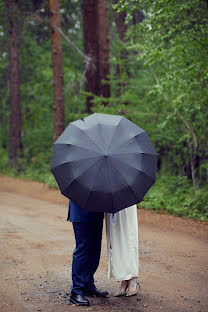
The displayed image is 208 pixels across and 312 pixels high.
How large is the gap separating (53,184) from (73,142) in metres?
11.1

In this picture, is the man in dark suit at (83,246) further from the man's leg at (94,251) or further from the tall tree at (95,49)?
the tall tree at (95,49)

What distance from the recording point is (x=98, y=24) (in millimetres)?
18203

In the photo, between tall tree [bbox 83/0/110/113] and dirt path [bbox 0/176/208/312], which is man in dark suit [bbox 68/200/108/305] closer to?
dirt path [bbox 0/176/208/312]

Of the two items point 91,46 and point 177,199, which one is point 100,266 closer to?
point 177,199

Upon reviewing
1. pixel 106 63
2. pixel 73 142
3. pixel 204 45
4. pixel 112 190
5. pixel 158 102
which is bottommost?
pixel 112 190

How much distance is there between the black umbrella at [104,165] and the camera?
4.11 m

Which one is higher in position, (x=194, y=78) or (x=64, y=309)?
(x=194, y=78)

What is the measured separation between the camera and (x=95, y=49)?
17859 millimetres

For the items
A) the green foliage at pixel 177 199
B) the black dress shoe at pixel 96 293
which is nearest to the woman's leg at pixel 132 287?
the black dress shoe at pixel 96 293

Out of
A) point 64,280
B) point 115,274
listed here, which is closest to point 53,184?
point 64,280

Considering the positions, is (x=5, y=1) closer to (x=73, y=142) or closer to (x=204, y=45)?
(x=204, y=45)

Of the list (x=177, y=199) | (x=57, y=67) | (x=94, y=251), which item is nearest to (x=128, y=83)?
(x=57, y=67)

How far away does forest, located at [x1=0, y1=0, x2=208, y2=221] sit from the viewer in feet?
34.5

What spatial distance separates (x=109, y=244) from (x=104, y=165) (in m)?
1.15
